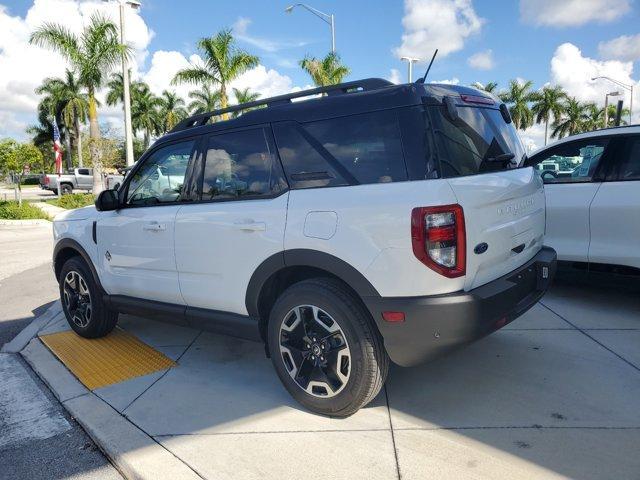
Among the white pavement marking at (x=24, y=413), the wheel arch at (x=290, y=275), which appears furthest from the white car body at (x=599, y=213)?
the white pavement marking at (x=24, y=413)

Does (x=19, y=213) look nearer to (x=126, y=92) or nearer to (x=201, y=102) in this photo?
(x=126, y=92)

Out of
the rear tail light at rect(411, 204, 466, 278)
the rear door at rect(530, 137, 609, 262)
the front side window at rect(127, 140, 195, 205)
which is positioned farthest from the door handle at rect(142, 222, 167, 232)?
the rear door at rect(530, 137, 609, 262)

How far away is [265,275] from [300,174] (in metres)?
0.67

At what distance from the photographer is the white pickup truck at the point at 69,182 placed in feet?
105

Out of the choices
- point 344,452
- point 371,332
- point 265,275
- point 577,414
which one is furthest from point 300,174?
point 577,414

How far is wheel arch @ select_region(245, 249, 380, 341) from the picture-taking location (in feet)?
9.20

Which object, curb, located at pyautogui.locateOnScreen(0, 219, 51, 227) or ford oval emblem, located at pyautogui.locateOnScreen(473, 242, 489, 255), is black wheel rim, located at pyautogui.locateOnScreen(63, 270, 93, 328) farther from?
curb, located at pyautogui.locateOnScreen(0, 219, 51, 227)

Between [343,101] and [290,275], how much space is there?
3.71ft

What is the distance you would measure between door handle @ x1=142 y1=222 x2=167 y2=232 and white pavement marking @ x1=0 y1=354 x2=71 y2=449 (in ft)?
4.62

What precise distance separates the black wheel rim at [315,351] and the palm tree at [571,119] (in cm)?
6198

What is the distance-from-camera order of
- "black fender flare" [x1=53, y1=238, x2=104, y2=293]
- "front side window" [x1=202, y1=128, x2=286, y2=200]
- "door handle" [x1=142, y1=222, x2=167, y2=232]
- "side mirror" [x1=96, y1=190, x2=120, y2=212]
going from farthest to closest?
"black fender flare" [x1=53, y1=238, x2=104, y2=293]
"side mirror" [x1=96, y1=190, x2=120, y2=212]
"door handle" [x1=142, y1=222, x2=167, y2=232]
"front side window" [x1=202, y1=128, x2=286, y2=200]

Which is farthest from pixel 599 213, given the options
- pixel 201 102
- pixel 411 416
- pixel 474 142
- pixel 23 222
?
pixel 201 102

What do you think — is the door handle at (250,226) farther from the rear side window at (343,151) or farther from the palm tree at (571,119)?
the palm tree at (571,119)

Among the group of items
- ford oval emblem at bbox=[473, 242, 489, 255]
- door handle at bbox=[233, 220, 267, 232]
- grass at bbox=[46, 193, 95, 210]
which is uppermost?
door handle at bbox=[233, 220, 267, 232]
